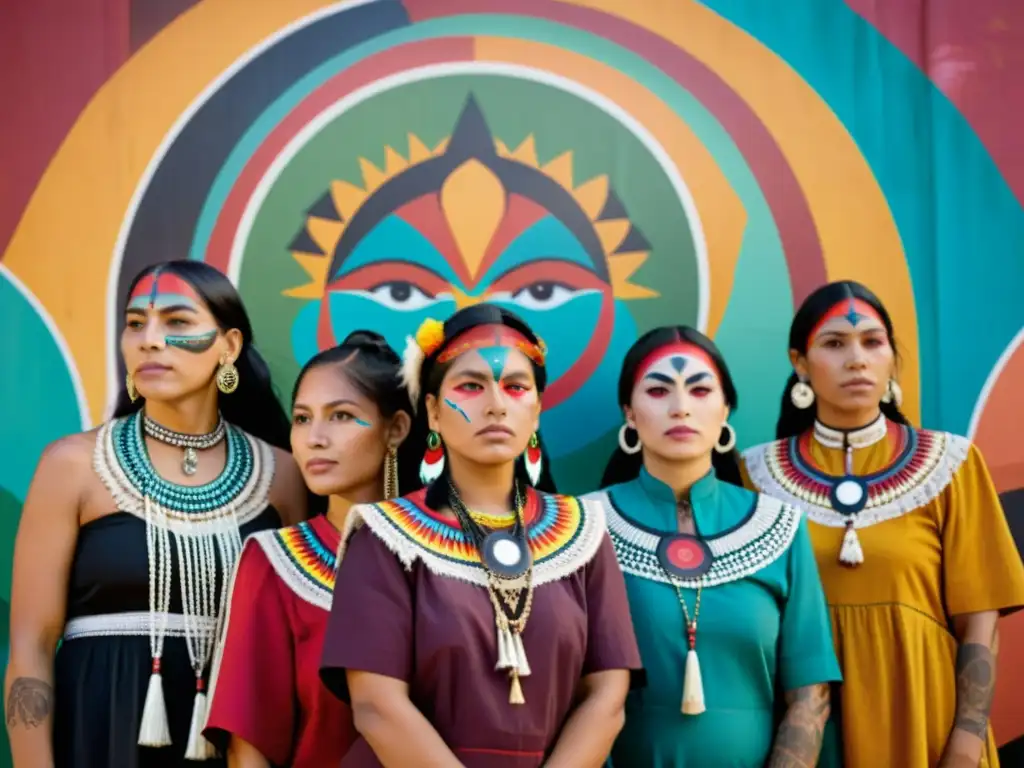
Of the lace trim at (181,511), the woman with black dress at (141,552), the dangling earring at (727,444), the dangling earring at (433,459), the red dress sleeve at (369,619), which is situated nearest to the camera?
the red dress sleeve at (369,619)

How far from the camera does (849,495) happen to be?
3.40 meters

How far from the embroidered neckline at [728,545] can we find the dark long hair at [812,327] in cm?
55

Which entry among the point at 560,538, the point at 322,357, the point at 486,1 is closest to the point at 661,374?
the point at 560,538

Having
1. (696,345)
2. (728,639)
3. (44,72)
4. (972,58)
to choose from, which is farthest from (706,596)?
(44,72)

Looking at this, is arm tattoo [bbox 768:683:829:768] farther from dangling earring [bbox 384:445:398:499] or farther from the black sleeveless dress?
the black sleeveless dress

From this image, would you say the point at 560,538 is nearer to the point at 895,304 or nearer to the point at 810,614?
the point at 810,614

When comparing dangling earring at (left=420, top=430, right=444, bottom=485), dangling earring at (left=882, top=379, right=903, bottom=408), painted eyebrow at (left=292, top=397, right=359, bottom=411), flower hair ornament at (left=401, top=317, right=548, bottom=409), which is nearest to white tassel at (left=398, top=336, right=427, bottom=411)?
flower hair ornament at (left=401, top=317, right=548, bottom=409)

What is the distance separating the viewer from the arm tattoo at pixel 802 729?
295 cm

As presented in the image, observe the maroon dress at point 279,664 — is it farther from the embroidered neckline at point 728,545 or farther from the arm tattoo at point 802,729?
the arm tattoo at point 802,729

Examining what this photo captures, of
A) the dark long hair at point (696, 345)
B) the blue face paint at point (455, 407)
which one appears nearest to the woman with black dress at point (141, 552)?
the blue face paint at point (455, 407)

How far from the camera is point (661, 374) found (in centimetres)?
323

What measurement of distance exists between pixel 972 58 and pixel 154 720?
3173 mm

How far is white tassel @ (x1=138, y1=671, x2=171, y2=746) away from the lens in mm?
3064

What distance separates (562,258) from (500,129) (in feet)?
1.50
